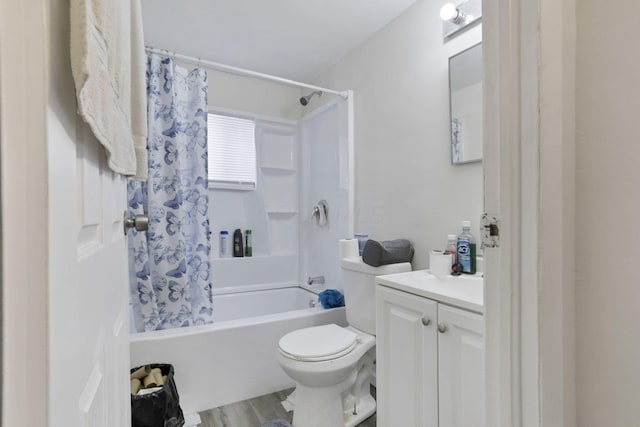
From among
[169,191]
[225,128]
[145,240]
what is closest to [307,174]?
[225,128]

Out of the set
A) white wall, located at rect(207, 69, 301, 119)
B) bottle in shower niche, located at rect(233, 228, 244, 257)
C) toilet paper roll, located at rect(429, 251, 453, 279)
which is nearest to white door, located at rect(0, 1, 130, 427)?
toilet paper roll, located at rect(429, 251, 453, 279)

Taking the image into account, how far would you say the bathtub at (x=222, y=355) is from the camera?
164 centimetres

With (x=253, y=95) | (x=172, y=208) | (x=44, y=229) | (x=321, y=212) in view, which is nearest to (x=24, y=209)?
(x=44, y=229)

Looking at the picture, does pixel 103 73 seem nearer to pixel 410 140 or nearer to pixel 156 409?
pixel 156 409

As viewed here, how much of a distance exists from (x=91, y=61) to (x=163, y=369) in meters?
1.62

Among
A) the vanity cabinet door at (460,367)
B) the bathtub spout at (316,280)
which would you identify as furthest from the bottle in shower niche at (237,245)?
the vanity cabinet door at (460,367)

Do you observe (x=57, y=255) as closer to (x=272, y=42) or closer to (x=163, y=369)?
(x=163, y=369)

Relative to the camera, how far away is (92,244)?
19.4 inches

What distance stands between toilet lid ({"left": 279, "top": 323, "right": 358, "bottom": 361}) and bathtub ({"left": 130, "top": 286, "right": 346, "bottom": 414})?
34 cm

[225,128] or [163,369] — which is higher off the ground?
[225,128]

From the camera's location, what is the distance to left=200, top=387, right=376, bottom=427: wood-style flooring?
158 centimetres

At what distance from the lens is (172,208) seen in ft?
6.02

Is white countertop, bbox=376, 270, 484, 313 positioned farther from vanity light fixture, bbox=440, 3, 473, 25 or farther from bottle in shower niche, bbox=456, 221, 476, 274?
vanity light fixture, bbox=440, 3, 473, 25

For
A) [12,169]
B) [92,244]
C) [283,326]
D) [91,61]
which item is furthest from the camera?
[283,326]
